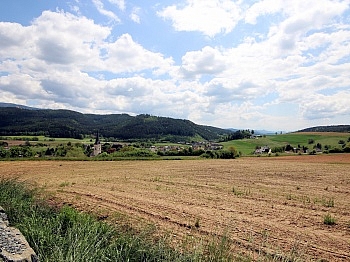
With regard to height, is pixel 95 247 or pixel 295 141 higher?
pixel 295 141

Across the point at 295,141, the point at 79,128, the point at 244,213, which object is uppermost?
the point at 79,128

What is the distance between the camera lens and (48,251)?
20.2ft

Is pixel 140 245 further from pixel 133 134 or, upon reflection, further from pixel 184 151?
pixel 133 134

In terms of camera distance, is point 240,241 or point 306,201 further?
point 306,201

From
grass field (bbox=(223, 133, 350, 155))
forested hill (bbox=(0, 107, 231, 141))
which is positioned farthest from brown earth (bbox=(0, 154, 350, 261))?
forested hill (bbox=(0, 107, 231, 141))

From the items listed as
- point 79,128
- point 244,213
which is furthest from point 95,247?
point 79,128

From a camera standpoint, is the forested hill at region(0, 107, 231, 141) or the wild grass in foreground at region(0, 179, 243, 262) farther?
the forested hill at region(0, 107, 231, 141)

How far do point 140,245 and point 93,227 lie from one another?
170cm

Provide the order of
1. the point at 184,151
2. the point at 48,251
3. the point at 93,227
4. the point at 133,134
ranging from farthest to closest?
the point at 133,134 → the point at 184,151 → the point at 93,227 → the point at 48,251

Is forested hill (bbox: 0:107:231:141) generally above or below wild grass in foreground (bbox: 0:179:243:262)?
above

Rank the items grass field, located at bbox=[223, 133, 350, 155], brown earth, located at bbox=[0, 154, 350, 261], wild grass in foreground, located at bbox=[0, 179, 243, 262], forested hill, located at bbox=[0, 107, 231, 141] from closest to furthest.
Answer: wild grass in foreground, located at bbox=[0, 179, 243, 262], brown earth, located at bbox=[0, 154, 350, 261], grass field, located at bbox=[223, 133, 350, 155], forested hill, located at bbox=[0, 107, 231, 141]

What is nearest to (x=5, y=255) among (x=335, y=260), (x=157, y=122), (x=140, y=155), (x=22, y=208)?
(x=22, y=208)

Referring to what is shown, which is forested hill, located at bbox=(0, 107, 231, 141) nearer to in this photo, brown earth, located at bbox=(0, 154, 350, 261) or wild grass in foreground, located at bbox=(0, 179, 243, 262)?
brown earth, located at bbox=(0, 154, 350, 261)

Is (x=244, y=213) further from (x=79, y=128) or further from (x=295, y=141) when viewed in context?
(x=79, y=128)
